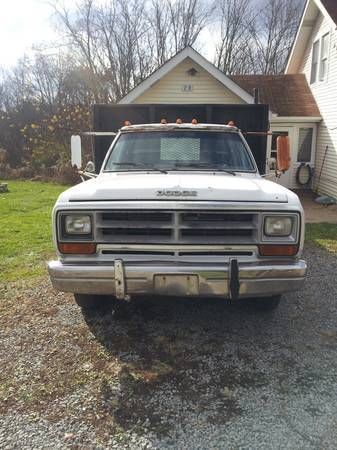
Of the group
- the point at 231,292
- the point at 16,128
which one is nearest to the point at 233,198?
the point at 231,292

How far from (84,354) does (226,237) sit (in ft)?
5.34

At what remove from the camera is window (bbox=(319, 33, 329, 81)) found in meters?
14.7

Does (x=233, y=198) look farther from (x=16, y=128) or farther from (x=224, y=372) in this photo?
(x=16, y=128)

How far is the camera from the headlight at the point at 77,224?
3480 mm

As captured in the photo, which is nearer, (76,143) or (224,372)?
(224,372)

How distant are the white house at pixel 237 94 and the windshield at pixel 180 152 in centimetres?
954

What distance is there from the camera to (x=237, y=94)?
1404 centimetres

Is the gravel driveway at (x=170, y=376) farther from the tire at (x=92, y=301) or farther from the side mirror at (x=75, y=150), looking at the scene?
the side mirror at (x=75, y=150)

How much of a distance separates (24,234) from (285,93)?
12.5 m

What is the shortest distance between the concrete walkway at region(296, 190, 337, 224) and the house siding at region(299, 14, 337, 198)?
718 millimetres

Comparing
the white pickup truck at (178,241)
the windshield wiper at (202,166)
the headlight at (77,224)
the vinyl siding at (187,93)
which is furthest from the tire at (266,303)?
the vinyl siding at (187,93)

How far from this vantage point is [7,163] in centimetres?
2391

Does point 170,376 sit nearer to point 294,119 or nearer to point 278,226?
point 278,226

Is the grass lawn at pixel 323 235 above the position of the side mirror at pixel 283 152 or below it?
below
